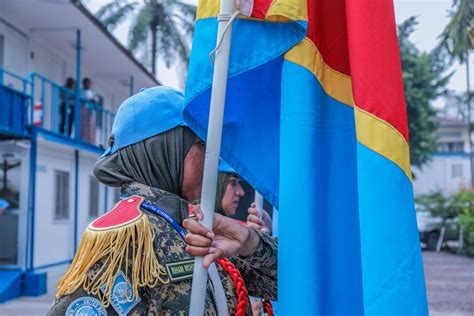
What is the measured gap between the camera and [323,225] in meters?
1.93

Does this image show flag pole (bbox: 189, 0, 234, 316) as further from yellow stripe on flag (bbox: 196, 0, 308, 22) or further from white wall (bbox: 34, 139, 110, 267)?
white wall (bbox: 34, 139, 110, 267)

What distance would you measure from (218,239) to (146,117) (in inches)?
18.3

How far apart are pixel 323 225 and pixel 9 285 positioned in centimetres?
1039

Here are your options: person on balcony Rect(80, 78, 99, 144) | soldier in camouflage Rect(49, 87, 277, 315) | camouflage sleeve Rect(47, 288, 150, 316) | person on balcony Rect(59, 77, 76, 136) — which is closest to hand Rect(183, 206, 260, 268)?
soldier in camouflage Rect(49, 87, 277, 315)

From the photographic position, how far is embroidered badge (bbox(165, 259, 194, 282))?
1852mm

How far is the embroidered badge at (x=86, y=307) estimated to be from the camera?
5.66 ft

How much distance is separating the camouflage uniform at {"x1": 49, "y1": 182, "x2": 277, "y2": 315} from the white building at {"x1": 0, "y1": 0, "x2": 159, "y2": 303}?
9.64 m

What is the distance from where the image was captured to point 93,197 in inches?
740

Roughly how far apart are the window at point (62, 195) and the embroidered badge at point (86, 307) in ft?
44.5

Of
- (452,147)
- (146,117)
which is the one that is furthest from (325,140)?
(452,147)

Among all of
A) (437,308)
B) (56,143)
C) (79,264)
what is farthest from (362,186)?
(56,143)

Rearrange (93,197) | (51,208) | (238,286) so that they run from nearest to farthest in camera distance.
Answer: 1. (238,286)
2. (51,208)
3. (93,197)

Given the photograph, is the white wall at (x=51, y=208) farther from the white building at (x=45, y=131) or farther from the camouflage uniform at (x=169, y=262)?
the camouflage uniform at (x=169, y=262)

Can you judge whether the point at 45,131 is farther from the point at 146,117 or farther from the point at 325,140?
the point at 325,140
